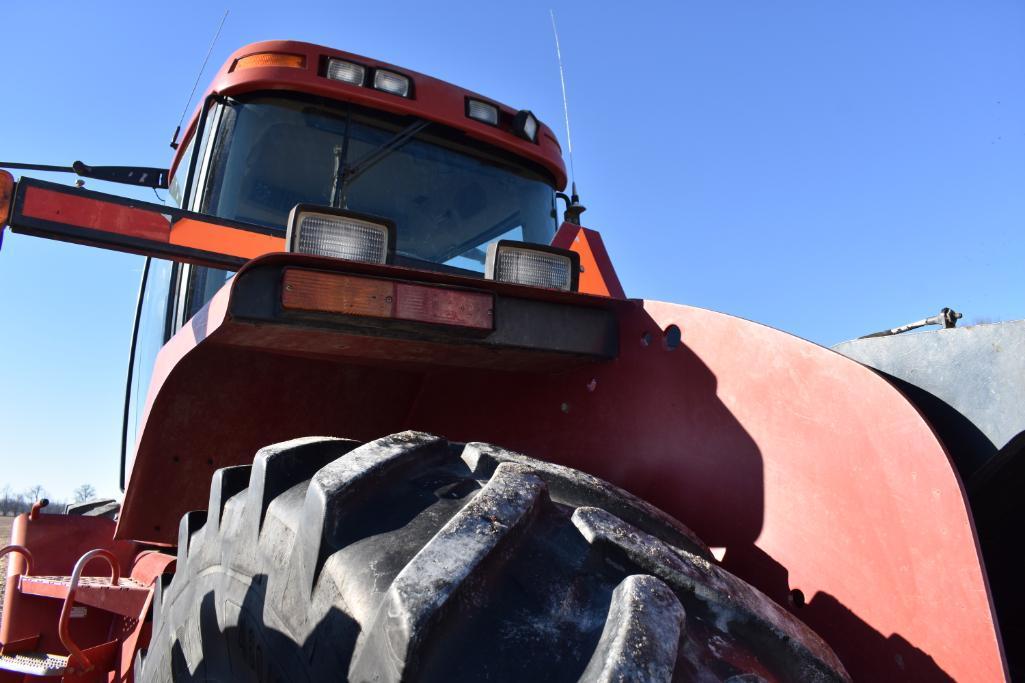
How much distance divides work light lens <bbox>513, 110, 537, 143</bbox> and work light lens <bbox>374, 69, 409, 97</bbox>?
0.51m

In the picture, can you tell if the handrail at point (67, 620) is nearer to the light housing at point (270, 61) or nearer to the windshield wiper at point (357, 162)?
the windshield wiper at point (357, 162)

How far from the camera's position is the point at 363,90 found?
3029 millimetres

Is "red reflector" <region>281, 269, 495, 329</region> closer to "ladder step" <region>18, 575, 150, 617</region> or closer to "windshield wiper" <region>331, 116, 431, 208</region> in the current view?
"windshield wiper" <region>331, 116, 431, 208</region>

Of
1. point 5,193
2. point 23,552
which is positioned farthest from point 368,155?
point 23,552

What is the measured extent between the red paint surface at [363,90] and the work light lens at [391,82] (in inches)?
1.0

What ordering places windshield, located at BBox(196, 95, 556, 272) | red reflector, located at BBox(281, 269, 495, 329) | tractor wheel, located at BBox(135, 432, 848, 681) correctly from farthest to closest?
windshield, located at BBox(196, 95, 556, 272)
red reflector, located at BBox(281, 269, 495, 329)
tractor wheel, located at BBox(135, 432, 848, 681)

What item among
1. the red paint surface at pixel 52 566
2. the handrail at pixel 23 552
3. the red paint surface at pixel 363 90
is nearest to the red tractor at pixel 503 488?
the red paint surface at pixel 52 566

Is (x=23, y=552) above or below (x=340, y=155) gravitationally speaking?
below

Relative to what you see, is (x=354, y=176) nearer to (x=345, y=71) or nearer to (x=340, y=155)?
(x=340, y=155)

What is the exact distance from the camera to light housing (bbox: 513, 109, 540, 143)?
11.2 ft

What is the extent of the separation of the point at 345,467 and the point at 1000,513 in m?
1.10

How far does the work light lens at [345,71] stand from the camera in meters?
3.03

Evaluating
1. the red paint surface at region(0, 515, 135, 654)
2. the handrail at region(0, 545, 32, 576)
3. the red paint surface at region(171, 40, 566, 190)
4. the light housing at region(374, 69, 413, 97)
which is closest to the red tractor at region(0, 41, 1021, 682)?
the red paint surface at region(0, 515, 135, 654)

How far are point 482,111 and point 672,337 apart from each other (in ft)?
6.56
